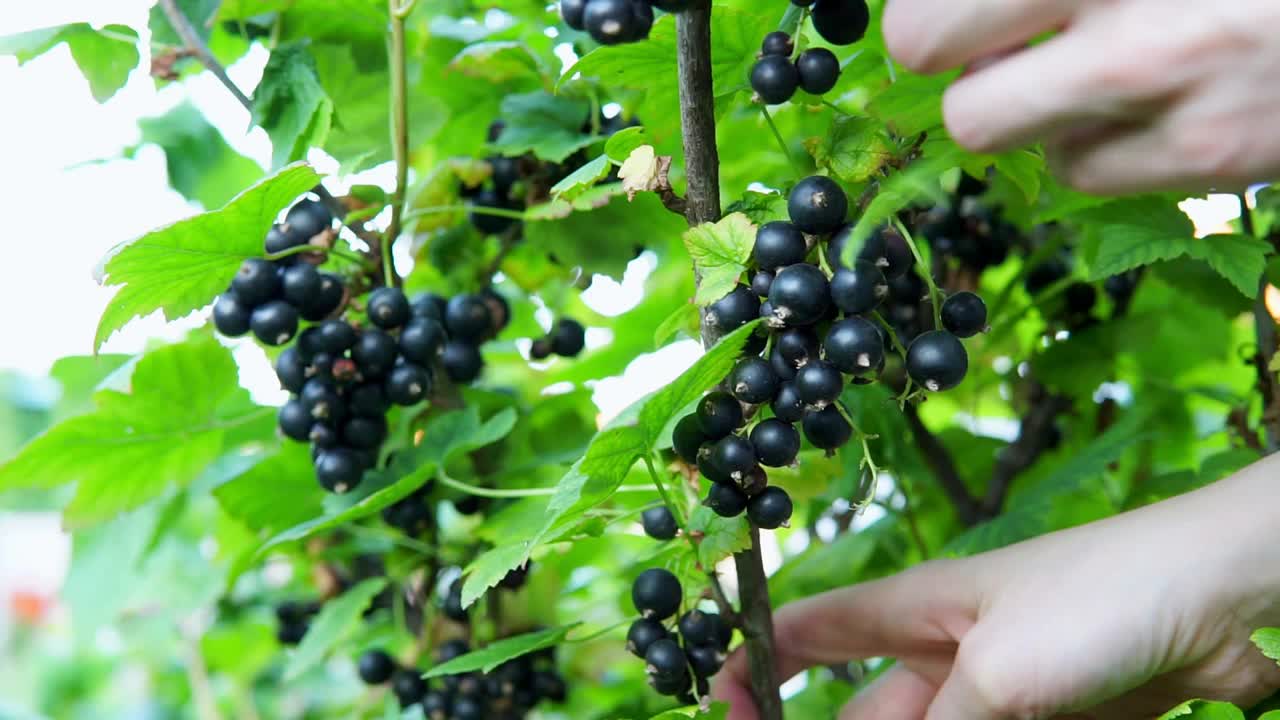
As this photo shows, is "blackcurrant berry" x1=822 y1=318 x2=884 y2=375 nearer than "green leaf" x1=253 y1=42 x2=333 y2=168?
Yes

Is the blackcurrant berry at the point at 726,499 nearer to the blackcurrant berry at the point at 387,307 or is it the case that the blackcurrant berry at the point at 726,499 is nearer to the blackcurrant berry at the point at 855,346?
the blackcurrant berry at the point at 855,346

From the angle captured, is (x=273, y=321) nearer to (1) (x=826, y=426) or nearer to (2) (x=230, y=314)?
(2) (x=230, y=314)

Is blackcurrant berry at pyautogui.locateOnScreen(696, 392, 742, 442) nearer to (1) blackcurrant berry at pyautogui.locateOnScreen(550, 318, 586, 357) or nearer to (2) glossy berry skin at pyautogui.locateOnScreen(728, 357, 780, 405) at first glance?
(2) glossy berry skin at pyautogui.locateOnScreen(728, 357, 780, 405)

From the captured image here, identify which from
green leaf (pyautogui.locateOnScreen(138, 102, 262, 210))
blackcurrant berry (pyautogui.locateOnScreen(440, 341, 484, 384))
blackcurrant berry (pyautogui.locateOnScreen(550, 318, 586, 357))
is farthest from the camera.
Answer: green leaf (pyautogui.locateOnScreen(138, 102, 262, 210))

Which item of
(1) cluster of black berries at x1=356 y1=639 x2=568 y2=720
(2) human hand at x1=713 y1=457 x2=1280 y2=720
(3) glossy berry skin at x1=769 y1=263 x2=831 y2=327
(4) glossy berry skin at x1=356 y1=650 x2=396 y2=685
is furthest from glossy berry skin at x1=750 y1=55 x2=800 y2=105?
(4) glossy berry skin at x1=356 y1=650 x2=396 y2=685

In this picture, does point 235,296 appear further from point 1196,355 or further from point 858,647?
point 1196,355

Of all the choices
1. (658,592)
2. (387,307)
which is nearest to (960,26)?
(658,592)

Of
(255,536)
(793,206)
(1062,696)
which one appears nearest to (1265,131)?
(793,206)
